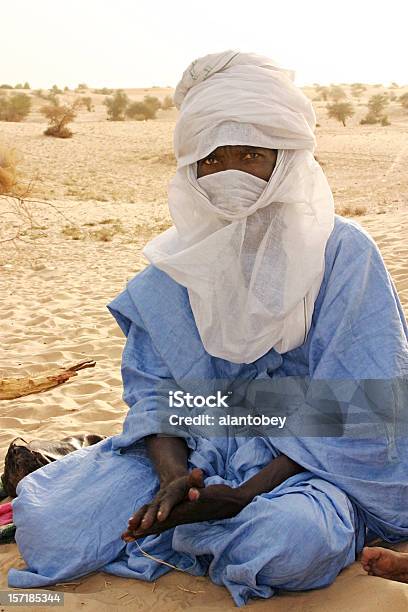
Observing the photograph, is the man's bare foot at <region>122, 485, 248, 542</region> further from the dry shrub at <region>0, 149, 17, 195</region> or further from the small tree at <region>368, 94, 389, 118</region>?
the small tree at <region>368, 94, 389, 118</region>

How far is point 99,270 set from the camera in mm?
8406

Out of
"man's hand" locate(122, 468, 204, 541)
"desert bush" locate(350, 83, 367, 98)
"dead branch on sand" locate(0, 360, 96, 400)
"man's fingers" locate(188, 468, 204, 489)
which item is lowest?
"dead branch on sand" locate(0, 360, 96, 400)

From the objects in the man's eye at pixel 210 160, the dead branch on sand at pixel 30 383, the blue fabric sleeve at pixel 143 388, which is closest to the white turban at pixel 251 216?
the man's eye at pixel 210 160

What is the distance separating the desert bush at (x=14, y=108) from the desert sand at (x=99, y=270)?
6.95m

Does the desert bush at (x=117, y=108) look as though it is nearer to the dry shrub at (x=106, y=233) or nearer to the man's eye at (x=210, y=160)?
the dry shrub at (x=106, y=233)

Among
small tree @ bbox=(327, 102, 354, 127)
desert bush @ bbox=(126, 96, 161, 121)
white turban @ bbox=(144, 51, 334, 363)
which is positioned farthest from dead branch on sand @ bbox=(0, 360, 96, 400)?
desert bush @ bbox=(126, 96, 161, 121)

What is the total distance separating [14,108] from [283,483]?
28.3 meters

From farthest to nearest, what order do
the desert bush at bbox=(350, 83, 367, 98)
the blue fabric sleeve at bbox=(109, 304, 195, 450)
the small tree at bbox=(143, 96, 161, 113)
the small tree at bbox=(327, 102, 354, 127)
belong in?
the desert bush at bbox=(350, 83, 367, 98) < the small tree at bbox=(143, 96, 161, 113) < the small tree at bbox=(327, 102, 354, 127) < the blue fabric sleeve at bbox=(109, 304, 195, 450)

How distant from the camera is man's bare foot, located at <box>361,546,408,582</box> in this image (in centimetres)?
230

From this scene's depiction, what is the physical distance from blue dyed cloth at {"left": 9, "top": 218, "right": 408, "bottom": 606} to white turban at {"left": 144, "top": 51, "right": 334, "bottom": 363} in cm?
11

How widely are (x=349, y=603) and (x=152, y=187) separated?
45.0ft

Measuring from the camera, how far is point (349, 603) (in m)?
2.29

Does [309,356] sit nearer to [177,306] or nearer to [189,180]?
[177,306]

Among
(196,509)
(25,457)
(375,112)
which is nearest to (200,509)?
(196,509)
